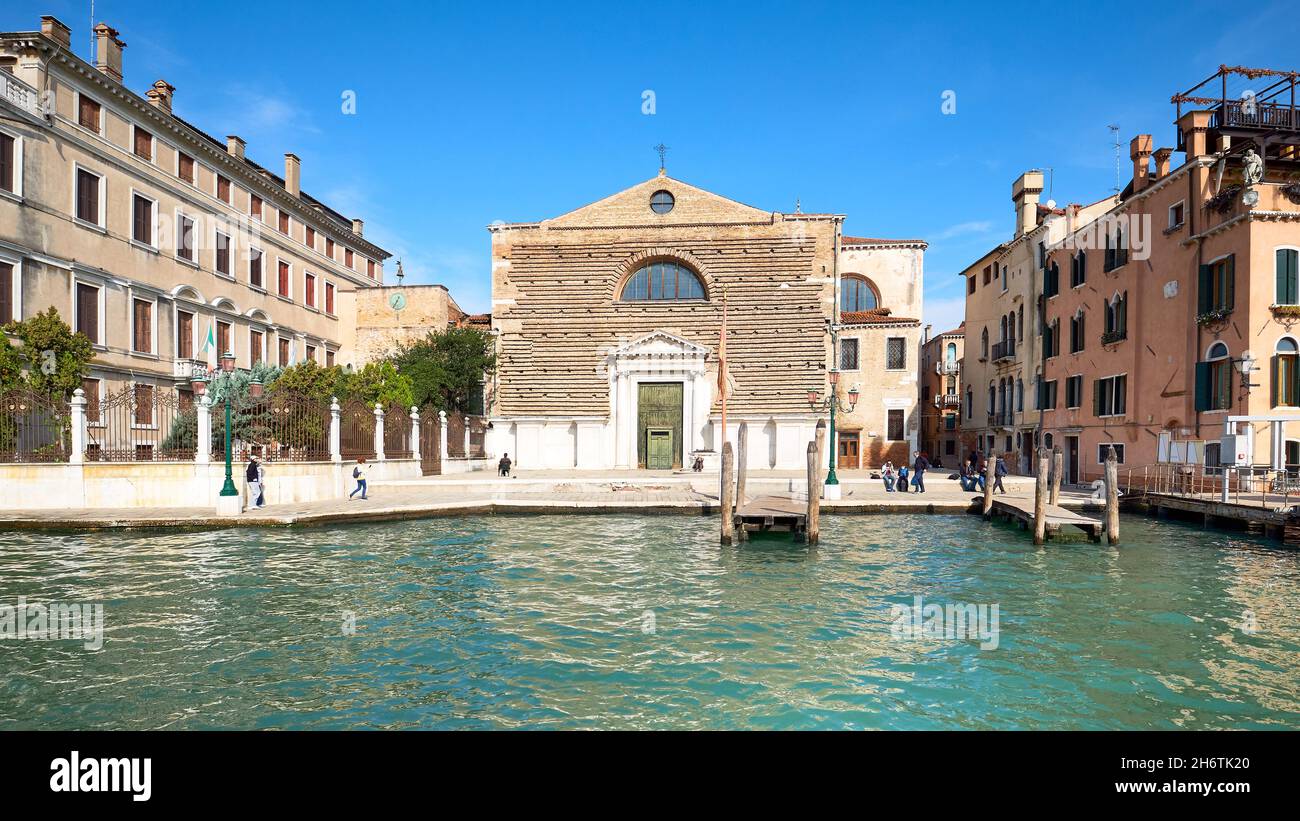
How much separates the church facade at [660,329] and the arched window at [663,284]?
0.07 meters

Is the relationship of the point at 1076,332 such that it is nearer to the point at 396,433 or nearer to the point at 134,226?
the point at 396,433

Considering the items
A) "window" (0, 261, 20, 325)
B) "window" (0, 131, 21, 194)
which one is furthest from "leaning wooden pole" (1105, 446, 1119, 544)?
"window" (0, 131, 21, 194)

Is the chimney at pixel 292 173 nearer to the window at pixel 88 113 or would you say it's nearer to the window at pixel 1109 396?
the window at pixel 88 113

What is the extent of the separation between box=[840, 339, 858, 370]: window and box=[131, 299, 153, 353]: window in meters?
27.6

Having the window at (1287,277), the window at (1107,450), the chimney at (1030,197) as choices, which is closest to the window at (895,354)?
the chimney at (1030,197)

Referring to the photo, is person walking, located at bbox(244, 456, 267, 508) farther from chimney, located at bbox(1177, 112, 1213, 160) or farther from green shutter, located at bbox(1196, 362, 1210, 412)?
chimney, located at bbox(1177, 112, 1213, 160)

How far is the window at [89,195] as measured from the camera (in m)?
22.1

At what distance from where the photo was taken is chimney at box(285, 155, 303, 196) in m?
33.7

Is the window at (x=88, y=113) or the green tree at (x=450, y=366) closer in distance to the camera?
the window at (x=88, y=113)

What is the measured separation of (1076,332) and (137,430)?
29.6 meters

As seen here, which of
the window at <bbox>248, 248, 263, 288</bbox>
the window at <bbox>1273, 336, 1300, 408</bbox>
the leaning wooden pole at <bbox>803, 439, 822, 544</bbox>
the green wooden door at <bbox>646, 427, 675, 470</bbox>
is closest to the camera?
the leaning wooden pole at <bbox>803, 439, 822, 544</bbox>

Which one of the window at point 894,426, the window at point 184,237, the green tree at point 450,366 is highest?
the window at point 184,237
